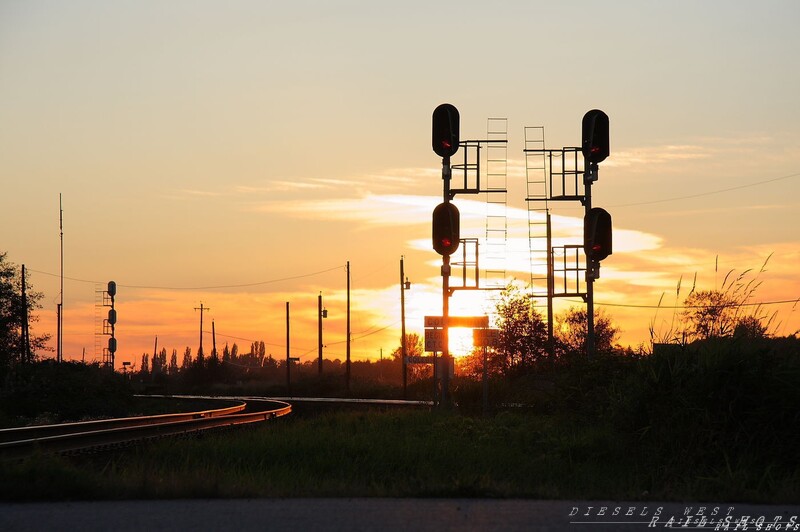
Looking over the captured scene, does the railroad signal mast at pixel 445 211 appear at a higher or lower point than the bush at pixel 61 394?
higher

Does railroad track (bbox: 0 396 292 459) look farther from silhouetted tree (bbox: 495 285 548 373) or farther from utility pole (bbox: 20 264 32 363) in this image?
utility pole (bbox: 20 264 32 363)

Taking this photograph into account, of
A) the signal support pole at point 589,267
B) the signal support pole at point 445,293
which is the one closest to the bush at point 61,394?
the signal support pole at point 445,293

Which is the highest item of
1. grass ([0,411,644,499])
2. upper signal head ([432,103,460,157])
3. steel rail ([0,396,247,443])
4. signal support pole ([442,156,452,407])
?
upper signal head ([432,103,460,157])

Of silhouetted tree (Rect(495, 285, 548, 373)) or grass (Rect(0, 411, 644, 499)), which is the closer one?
grass (Rect(0, 411, 644, 499))

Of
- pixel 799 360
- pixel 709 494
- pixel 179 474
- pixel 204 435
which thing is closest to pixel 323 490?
pixel 179 474

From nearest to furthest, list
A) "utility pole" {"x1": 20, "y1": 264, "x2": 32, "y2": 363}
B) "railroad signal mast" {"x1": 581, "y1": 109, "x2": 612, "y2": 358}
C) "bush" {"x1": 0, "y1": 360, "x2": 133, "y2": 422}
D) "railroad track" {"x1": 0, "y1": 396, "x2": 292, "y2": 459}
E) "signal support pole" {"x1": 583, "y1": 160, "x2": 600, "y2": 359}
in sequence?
"railroad track" {"x1": 0, "y1": 396, "x2": 292, "y2": 459} → "railroad signal mast" {"x1": 581, "y1": 109, "x2": 612, "y2": 358} → "signal support pole" {"x1": 583, "y1": 160, "x2": 600, "y2": 359} → "bush" {"x1": 0, "y1": 360, "x2": 133, "y2": 422} → "utility pole" {"x1": 20, "y1": 264, "x2": 32, "y2": 363}

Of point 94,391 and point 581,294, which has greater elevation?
point 581,294

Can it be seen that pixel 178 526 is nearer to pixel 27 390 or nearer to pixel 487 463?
pixel 487 463

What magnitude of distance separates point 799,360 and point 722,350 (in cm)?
141

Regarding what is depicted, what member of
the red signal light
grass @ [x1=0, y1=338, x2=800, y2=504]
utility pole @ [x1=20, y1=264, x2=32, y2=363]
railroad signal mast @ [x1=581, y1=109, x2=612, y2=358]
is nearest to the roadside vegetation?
grass @ [x1=0, y1=338, x2=800, y2=504]

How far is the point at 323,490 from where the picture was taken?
11805 millimetres

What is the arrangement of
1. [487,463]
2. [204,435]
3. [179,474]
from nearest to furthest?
[179,474] < [487,463] < [204,435]

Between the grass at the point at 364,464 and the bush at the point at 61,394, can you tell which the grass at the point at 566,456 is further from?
the bush at the point at 61,394

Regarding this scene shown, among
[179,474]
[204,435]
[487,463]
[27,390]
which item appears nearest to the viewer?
[179,474]
